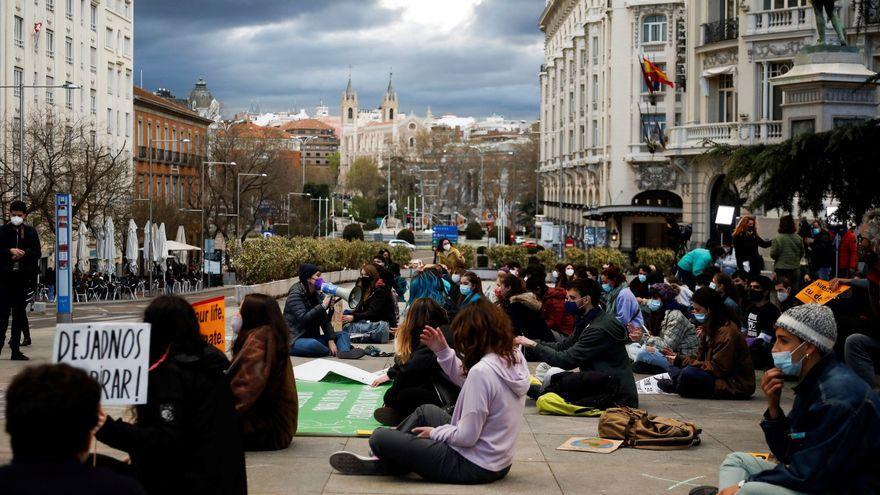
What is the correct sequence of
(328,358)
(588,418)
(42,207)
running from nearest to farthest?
(588,418), (328,358), (42,207)

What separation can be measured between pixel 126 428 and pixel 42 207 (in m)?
43.8

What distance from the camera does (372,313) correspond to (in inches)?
814

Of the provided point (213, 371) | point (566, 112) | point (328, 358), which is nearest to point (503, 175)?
point (566, 112)

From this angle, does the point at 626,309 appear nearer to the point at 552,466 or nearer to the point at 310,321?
the point at 310,321

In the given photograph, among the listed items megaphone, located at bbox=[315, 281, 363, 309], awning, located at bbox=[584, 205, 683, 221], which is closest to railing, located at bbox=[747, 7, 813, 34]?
awning, located at bbox=[584, 205, 683, 221]

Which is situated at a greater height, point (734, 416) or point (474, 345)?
point (474, 345)

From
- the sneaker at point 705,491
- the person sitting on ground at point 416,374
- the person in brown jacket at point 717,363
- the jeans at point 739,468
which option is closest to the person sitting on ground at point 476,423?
the sneaker at point 705,491

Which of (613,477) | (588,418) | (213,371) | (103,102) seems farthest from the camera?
(103,102)

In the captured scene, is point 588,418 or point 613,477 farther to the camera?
point 588,418

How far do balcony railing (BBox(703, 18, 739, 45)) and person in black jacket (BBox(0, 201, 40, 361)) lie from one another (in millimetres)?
32823

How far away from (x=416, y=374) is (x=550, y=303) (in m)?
9.57

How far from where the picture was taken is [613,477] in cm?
909

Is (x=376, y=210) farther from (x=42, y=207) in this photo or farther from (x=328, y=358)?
(x=328, y=358)

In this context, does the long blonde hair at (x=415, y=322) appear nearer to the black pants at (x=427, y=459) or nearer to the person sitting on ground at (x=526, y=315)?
the black pants at (x=427, y=459)
